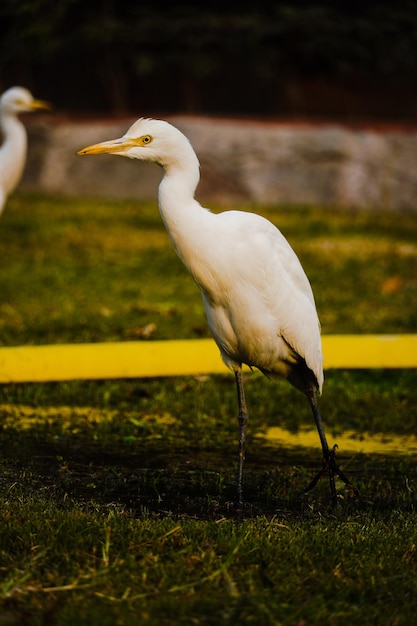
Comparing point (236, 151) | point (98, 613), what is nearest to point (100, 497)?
point (98, 613)

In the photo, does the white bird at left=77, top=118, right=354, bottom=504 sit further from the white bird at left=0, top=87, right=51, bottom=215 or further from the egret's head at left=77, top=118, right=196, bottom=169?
the white bird at left=0, top=87, right=51, bottom=215

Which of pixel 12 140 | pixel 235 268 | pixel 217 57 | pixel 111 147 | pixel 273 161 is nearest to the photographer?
pixel 111 147

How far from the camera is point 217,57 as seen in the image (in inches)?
507

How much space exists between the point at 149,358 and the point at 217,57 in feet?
24.1

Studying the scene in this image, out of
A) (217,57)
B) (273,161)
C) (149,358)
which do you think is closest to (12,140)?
(149,358)

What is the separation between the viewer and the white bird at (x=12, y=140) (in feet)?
28.6

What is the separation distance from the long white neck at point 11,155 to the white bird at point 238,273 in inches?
183

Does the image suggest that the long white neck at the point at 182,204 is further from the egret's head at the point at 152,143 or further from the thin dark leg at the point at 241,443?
the thin dark leg at the point at 241,443

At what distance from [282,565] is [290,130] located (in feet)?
31.8

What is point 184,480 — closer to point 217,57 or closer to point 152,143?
point 152,143

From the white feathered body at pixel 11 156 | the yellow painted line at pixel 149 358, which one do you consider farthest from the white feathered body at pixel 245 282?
the white feathered body at pixel 11 156

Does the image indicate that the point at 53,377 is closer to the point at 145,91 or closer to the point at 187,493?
the point at 187,493

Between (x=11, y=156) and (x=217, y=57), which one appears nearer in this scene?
(x=11, y=156)

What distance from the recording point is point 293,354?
4.54m
